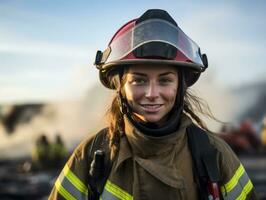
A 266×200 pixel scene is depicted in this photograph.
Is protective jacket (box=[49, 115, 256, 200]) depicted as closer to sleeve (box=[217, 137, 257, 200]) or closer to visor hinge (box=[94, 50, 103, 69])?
sleeve (box=[217, 137, 257, 200])

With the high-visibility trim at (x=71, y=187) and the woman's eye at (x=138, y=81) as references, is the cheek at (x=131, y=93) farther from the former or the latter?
the high-visibility trim at (x=71, y=187)

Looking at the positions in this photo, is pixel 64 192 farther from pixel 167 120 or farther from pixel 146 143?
pixel 167 120

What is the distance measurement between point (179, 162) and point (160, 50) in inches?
17.7

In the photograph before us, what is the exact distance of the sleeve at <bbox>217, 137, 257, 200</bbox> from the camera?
1961 millimetres

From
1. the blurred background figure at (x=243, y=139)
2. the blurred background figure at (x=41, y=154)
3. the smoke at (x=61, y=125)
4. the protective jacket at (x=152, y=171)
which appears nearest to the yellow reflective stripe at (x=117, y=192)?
the protective jacket at (x=152, y=171)

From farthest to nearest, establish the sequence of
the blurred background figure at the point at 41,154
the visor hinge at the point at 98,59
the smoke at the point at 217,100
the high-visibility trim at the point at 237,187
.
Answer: the blurred background figure at the point at 41,154 < the smoke at the point at 217,100 < the visor hinge at the point at 98,59 < the high-visibility trim at the point at 237,187

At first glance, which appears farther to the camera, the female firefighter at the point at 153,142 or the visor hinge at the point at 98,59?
the visor hinge at the point at 98,59

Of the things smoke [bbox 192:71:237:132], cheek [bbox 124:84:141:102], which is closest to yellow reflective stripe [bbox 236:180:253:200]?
cheek [bbox 124:84:141:102]

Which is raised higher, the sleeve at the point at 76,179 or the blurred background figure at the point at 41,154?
the sleeve at the point at 76,179

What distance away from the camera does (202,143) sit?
6.45 feet

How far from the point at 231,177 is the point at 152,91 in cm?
49

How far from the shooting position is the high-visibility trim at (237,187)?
1.96m

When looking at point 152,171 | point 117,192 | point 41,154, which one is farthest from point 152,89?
point 41,154

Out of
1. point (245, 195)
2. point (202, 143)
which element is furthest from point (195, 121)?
point (245, 195)
